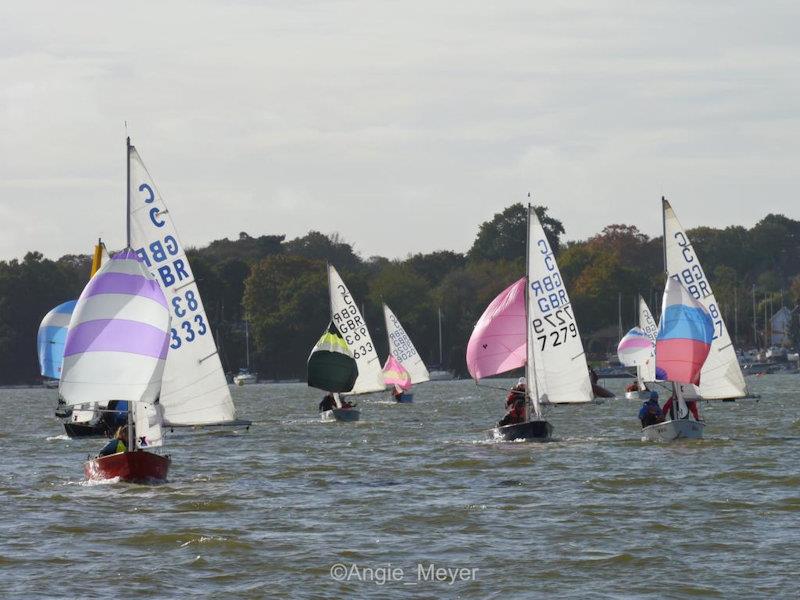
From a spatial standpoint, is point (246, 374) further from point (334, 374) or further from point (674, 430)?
point (674, 430)

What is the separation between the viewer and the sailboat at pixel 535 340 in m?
40.0

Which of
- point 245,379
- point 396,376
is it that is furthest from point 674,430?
point 245,379

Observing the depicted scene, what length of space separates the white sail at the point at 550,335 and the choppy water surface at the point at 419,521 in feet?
4.48

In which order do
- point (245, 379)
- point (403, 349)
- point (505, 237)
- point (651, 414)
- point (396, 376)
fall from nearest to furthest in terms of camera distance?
point (651, 414) → point (396, 376) → point (403, 349) → point (245, 379) → point (505, 237)

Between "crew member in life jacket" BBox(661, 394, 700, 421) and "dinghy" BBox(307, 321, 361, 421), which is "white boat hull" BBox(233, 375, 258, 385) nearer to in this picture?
"dinghy" BBox(307, 321, 361, 421)

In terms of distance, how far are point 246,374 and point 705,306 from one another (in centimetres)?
10325

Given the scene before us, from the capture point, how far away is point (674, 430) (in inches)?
1527

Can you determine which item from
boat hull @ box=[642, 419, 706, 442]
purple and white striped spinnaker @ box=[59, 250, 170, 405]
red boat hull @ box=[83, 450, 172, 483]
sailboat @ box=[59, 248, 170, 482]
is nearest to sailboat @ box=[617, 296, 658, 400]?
boat hull @ box=[642, 419, 706, 442]

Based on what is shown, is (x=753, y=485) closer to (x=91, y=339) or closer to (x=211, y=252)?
(x=91, y=339)

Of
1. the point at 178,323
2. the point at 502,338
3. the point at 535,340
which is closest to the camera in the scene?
the point at 178,323

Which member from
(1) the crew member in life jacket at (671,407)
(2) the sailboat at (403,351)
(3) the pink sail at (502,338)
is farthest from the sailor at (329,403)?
(2) the sailboat at (403,351)

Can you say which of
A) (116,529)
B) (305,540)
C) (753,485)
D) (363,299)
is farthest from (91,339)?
(363,299)

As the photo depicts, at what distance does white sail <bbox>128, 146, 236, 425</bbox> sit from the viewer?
104ft

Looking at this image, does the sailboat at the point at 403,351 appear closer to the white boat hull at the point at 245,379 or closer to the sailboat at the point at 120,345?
the sailboat at the point at 120,345
